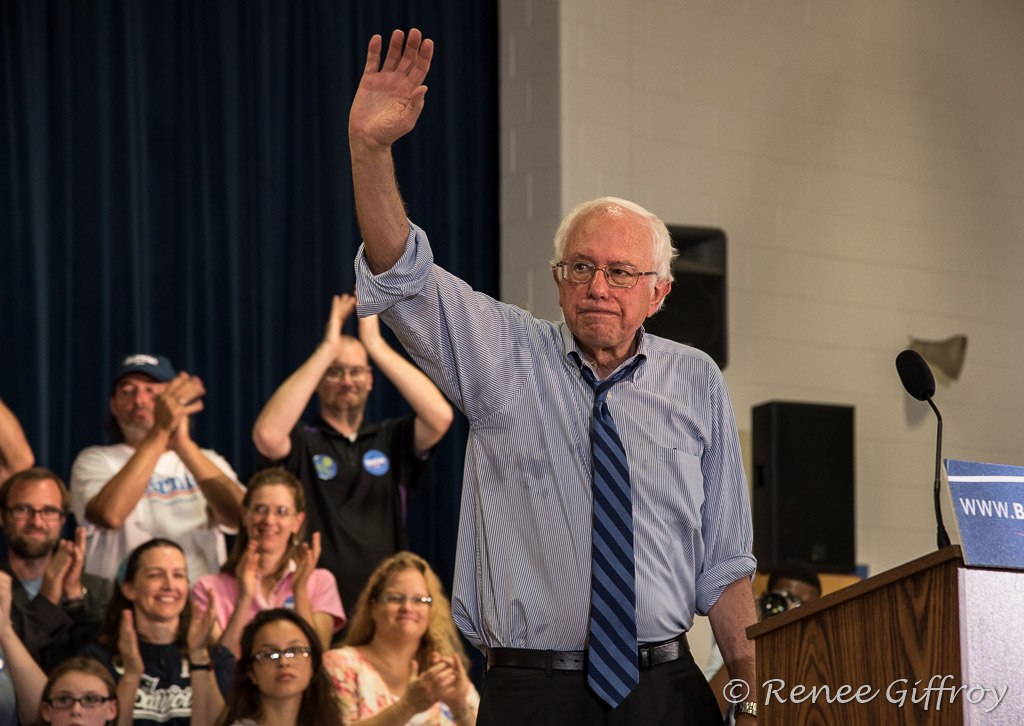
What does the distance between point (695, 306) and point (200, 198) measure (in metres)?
1.98

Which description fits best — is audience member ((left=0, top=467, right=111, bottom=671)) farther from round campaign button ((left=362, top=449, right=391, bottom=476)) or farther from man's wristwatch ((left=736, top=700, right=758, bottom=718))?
man's wristwatch ((left=736, top=700, right=758, bottom=718))

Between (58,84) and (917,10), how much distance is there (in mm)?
3972

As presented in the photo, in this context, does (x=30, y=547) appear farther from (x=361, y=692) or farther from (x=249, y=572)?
(x=361, y=692)

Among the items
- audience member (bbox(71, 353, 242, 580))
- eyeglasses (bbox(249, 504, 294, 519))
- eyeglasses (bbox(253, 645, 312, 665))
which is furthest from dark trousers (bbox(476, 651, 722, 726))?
audience member (bbox(71, 353, 242, 580))

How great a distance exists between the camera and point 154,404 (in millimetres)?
4406

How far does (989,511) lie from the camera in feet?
5.25

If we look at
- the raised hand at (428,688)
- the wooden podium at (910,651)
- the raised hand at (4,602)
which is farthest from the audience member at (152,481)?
the wooden podium at (910,651)

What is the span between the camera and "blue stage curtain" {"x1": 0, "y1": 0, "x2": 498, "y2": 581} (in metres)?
4.93

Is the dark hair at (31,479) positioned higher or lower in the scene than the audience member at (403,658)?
higher

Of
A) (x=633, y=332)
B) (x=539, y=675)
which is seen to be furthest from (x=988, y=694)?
(x=633, y=332)

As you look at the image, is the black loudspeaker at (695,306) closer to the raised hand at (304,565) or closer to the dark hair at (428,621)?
the dark hair at (428,621)

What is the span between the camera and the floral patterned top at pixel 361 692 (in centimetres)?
358

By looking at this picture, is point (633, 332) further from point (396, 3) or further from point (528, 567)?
point (396, 3)

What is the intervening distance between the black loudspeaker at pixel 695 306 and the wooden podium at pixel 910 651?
335cm
